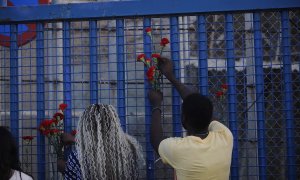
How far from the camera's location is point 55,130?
10.6 ft

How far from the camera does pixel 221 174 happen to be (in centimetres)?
264

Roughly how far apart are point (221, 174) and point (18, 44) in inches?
72.6

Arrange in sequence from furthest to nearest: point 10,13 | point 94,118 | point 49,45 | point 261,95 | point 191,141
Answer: point 49,45, point 10,13, point 261,95, point 94,118, point 191,141

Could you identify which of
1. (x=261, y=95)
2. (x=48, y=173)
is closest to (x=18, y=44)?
(x=48, y=173)

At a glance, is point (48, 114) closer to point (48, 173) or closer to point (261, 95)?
point (48, 173)

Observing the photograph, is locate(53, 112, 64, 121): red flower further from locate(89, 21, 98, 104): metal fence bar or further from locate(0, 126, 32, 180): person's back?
locate(0, 126, 32, 180): person's back

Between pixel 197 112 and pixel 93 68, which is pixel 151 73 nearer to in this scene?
pixel 93 68

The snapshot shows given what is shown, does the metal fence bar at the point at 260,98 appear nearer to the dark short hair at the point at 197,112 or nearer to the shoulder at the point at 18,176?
the dark short hair at the point at 197,112

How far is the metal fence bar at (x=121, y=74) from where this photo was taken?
3.35 meters

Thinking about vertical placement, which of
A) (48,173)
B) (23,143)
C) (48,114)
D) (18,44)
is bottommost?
(48,173)

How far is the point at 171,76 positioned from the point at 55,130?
86cm

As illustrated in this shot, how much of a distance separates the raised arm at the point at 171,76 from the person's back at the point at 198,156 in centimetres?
47

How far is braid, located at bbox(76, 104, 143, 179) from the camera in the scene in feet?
8.91

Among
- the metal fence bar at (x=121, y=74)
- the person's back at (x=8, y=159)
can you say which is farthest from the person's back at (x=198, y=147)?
the person's back at (x=8, y=159)
